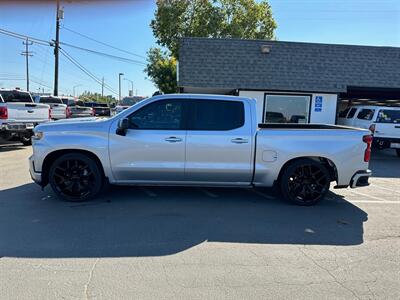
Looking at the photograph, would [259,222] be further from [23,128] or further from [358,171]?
[23,128]

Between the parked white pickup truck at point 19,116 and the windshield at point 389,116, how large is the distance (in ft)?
39.6

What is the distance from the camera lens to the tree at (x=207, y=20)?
112ft

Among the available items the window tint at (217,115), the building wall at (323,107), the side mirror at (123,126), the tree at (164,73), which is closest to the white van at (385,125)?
the building wall at (323,107)

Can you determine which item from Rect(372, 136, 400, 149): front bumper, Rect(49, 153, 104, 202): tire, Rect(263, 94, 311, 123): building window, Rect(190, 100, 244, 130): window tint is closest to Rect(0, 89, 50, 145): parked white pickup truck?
Rect(49, 153, 104, 202): tire

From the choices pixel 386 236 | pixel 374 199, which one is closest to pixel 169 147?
pixel 386 236

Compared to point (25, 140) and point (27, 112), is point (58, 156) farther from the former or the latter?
point (25, 140)

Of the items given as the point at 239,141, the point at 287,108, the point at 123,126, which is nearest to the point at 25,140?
the point at 123,126

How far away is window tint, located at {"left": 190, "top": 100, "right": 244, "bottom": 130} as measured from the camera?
20.7 feet

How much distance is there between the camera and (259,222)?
5.51 meters

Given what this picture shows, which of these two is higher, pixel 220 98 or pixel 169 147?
pixel 220 98

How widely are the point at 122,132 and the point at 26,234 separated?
216 centimetres

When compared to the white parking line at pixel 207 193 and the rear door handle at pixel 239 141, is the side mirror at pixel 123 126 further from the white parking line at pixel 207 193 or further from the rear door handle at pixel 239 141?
the white parking line at pixel 207 193

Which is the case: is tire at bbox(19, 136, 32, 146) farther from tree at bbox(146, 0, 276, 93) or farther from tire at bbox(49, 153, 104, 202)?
tree at bbox(146, 0, 276, 93)

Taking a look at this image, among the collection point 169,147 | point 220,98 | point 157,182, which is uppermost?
point 220,98
